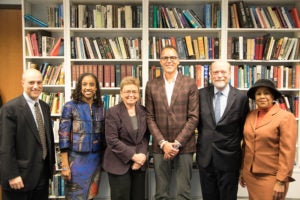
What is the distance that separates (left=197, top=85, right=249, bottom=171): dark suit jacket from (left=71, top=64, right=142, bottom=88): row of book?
1.35 meters

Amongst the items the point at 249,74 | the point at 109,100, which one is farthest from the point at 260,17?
the point at 109,100

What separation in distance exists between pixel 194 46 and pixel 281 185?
1.97 metres

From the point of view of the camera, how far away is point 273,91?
216 cm

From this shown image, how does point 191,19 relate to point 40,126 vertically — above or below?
above

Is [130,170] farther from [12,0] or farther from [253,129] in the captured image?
[12,0]

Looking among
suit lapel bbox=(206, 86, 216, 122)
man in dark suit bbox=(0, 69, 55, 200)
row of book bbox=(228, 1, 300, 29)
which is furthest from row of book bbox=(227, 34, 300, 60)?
man in dark suit bbox=(0, 69, 55, 200)

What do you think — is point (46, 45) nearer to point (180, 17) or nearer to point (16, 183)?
point (180, 17)

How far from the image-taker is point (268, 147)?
2.11 metres

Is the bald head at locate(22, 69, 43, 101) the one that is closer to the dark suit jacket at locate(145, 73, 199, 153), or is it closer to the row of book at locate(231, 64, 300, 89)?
the dark suit jacket at locate(145, 73, 199, 153)

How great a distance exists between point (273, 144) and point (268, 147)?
42 mm

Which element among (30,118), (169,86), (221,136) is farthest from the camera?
(169,86)

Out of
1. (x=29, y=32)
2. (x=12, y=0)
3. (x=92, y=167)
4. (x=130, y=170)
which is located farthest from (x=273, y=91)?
(x=12, y=0)

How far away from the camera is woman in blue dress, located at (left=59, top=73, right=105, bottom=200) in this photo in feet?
7.84

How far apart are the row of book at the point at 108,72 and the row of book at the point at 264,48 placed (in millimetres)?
1189
